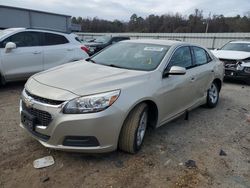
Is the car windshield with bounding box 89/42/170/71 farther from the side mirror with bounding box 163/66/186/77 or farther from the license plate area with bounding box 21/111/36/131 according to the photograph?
the license plate area with bounding box 21/111/36/131

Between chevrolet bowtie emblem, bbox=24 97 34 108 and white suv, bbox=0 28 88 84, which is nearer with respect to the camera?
chevrolet bowtie emblem, bbox=24 97 34 108

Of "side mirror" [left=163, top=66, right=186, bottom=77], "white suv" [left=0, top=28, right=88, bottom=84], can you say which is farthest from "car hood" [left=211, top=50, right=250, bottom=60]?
"side mirror" [left=163, top=66, right=186, bottom=77]

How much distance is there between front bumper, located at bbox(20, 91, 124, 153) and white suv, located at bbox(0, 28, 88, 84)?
3.83 meters

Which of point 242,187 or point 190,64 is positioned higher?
point 190,64

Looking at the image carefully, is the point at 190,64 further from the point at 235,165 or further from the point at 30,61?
the point at 30,61

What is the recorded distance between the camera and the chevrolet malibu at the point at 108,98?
2.96 meters

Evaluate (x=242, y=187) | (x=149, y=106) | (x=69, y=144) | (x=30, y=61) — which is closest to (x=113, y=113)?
(x=69, y=144)

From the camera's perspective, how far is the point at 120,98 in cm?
311

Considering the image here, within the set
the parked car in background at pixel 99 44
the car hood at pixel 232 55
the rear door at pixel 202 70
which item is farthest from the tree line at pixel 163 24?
the rear door at pixel 202 70

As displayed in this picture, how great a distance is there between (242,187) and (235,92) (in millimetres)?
5645

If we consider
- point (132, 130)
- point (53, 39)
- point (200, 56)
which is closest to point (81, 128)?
point (132, 130)

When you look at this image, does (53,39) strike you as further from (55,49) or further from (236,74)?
(236,74)

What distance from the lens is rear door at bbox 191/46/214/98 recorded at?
502 cm

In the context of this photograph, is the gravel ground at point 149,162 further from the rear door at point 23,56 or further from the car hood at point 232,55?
the car hood at point 232,55
